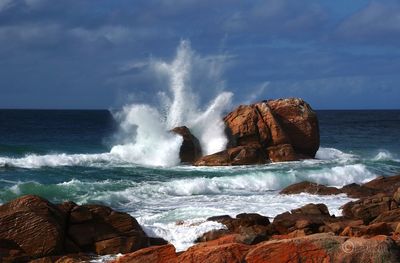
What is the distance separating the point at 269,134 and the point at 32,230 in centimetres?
1969

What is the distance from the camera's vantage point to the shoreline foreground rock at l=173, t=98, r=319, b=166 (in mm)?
29469

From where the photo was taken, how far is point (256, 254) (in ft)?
25.2

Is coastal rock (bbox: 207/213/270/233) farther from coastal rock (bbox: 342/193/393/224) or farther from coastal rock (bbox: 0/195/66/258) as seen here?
coastal rock (bbox: 0/195/66/258)

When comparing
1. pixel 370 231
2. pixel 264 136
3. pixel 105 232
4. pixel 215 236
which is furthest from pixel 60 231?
pixel 264 136

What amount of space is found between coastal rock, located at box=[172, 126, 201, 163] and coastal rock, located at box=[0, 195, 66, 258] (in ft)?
62.9

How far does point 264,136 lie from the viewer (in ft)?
99.9

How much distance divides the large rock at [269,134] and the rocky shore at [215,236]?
12.2m

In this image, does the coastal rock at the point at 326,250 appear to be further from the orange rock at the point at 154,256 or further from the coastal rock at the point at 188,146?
the coastal rock at the point at 188,146

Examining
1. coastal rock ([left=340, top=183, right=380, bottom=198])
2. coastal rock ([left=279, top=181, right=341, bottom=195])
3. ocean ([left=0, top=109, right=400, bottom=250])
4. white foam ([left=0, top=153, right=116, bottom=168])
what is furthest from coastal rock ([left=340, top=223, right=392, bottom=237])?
white foam ([left=0, top=153, right=116, bottom=168])

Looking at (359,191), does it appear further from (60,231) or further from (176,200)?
(60,231)

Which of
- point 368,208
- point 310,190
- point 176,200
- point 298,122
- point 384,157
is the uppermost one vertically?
point 298,122

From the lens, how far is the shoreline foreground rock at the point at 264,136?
29469mm

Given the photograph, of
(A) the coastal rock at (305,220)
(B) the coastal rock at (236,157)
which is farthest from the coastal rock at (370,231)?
(B) the coastal rock at (236,157)

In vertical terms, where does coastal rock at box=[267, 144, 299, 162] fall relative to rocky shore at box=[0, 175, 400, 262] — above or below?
above
